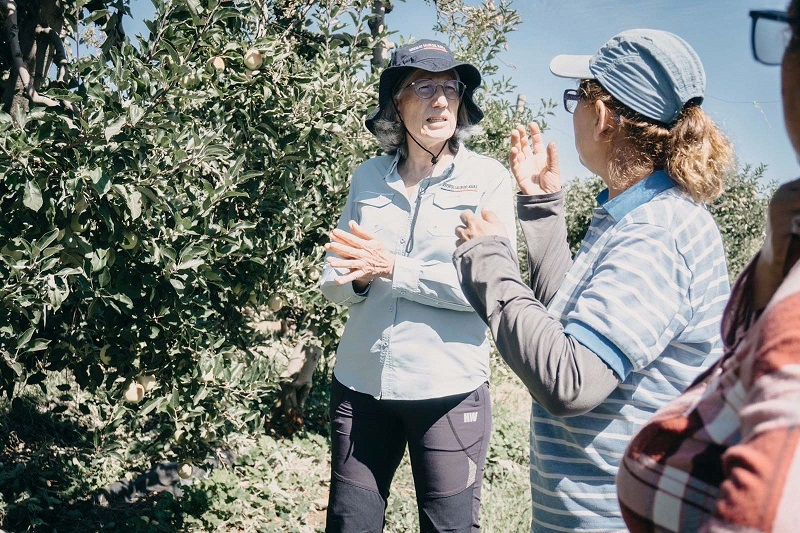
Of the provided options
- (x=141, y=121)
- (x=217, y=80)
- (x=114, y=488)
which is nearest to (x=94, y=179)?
(x=141, y=121)

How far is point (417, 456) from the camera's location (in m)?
2.17

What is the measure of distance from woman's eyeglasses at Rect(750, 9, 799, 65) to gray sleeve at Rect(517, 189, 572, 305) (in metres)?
1.03

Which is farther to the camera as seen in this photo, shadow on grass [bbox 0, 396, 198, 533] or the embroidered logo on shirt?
shadow on grass [bbox 0, 396, 198, 533]

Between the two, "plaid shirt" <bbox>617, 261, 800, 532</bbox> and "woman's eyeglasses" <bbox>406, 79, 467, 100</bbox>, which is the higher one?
"woman's eyeglasses" <bbox>406, 79, 467, 100</bbox>

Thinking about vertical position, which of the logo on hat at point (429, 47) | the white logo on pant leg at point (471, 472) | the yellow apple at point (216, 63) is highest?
the logo on hat at point (429, 47)

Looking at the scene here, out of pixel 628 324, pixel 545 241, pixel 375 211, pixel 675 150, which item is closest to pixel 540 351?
pixel 628 324

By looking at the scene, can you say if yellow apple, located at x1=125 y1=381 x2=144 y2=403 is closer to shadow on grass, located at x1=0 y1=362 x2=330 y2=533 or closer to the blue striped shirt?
shadow on grass, located at x1=0 y1=362 x2=330 y2=533

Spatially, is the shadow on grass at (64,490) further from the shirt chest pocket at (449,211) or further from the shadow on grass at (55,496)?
the shirt chest pocket at (449,211)

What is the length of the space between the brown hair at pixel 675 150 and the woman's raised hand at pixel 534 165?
342mm

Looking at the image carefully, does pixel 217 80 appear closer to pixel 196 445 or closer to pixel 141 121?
pixel 141 121

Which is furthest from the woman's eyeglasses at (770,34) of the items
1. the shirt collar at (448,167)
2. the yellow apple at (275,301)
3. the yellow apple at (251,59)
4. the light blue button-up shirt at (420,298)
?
the yellow apple at (275,301)

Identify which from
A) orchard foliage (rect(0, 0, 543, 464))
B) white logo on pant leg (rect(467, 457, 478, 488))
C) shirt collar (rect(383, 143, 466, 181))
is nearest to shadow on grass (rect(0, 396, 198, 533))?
orchard foliage (rect(0, 0, 543, 464))

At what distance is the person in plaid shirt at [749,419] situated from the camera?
571 mm

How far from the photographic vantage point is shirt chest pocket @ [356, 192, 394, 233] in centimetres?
233
